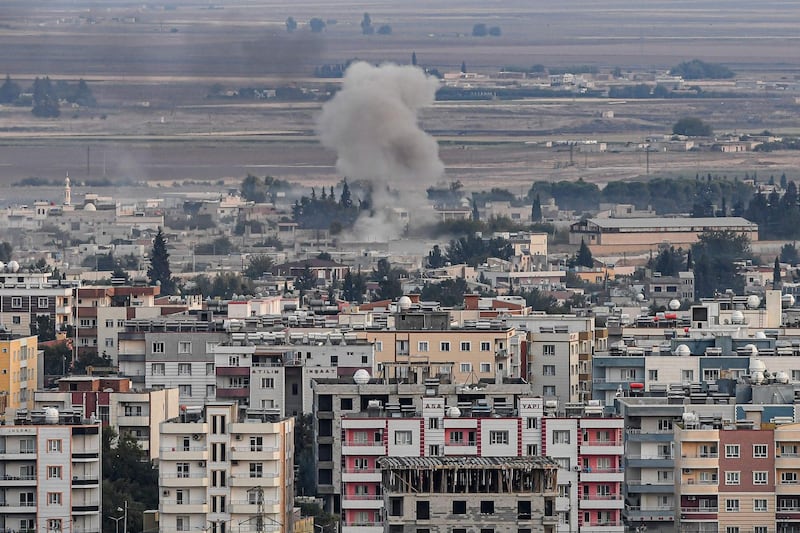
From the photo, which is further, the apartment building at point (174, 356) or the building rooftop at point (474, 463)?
the apartment building at point (174, 356)

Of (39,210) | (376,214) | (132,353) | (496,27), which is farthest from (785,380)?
(496,27)

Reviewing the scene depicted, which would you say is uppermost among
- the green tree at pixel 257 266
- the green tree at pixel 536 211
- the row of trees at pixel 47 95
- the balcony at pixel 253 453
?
the row of trees at pixel 47 95

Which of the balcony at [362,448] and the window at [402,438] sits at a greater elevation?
the window at [402,438]

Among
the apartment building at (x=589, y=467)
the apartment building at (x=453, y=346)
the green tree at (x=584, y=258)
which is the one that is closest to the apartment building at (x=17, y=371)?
the apartment building at (x=453, y=346)

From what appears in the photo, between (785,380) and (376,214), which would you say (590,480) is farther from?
(376,214)

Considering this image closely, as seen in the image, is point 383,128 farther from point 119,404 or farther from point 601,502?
point 601,502

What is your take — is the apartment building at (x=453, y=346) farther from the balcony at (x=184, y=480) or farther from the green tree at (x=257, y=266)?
the green tree at (x=257, y=266)
